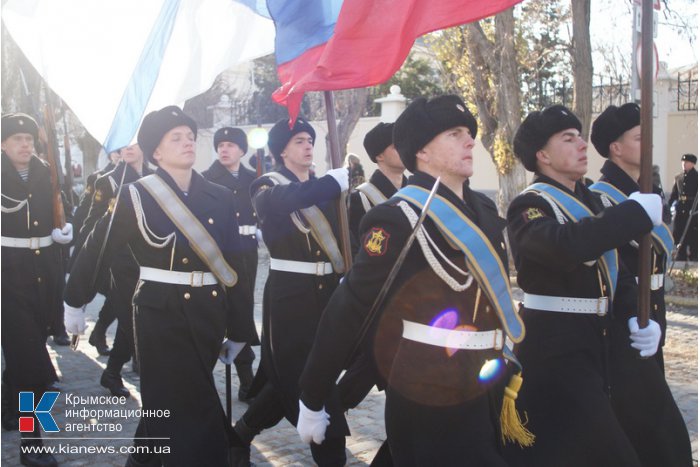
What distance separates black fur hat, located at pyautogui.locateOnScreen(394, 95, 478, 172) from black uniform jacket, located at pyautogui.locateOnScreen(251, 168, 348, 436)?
154cm

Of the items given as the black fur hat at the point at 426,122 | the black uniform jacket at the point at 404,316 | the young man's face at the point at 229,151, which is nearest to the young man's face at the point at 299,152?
the black fur hat at the point at 426,122

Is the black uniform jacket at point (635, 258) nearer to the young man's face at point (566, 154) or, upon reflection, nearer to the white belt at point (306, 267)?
the young man's face at point (566, 154)

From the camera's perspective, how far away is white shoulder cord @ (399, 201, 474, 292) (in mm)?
3307

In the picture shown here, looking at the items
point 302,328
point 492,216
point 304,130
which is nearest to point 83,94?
point 304,130

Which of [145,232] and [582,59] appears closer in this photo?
[145,232]

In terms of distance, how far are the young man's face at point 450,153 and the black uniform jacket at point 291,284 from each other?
1630 millimetres

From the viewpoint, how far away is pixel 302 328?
5.35 m

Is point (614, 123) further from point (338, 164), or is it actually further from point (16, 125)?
point (16, 125)

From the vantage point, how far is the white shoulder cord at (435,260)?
331cm

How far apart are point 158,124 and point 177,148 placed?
17 centimetres

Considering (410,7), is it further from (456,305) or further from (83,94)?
(83,94)

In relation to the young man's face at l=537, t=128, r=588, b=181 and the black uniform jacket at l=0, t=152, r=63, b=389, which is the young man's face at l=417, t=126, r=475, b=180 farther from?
the black uniform jacket at l=0, t=152, r=63, b=389

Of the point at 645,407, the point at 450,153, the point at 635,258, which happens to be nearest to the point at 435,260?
the point at 450,153

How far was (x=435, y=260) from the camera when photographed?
3311 millimetres
